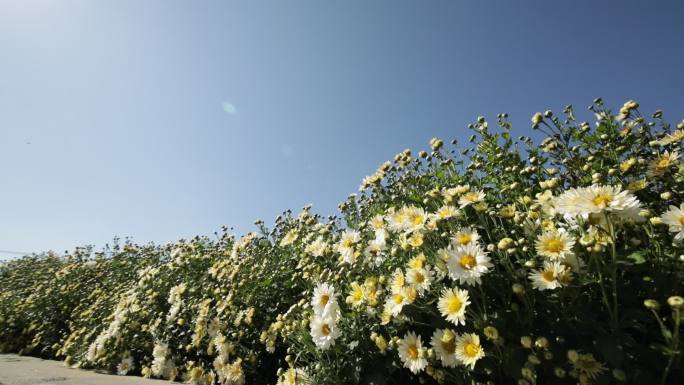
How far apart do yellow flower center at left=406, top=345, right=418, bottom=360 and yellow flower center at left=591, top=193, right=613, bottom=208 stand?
0.98m

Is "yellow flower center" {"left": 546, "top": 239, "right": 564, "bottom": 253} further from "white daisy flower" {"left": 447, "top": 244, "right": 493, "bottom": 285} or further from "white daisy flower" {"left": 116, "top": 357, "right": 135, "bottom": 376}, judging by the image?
"white daisy flower" {"left": 116, "top": 357, "right": 135, "bottom": 376}

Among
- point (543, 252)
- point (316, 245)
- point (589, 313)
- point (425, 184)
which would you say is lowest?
point (589, 313)

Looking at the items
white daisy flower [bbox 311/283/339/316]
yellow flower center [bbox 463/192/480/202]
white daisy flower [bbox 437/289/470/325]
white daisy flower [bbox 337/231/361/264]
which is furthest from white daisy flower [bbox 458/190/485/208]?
white daisy flower [bbox 311/283/339/316]

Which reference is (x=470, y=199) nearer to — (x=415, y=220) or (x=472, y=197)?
(x=472, y=197)

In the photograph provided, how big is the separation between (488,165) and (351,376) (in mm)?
1780

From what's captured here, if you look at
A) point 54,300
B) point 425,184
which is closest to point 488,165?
point 425,184

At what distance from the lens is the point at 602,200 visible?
4.57 ft

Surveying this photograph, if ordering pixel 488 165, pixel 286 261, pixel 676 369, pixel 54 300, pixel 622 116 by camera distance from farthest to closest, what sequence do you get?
pixel 54 300 < pixel 286 261 < pixel 488 165 < pixel 622 116 < pixel 676 369

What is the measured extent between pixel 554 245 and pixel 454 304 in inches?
18.8

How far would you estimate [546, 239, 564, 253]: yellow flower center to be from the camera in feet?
4.88

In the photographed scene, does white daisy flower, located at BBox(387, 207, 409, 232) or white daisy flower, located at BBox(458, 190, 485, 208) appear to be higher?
white daisy flower, located at BBox(458, 190, 485, 208)

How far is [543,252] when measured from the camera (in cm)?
150

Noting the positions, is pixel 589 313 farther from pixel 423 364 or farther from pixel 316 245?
pixel 316 245

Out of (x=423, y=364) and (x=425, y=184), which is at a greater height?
(x=425, y=184)
